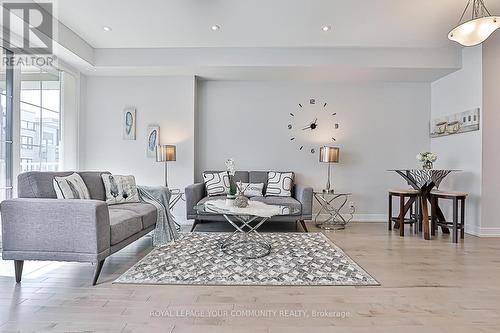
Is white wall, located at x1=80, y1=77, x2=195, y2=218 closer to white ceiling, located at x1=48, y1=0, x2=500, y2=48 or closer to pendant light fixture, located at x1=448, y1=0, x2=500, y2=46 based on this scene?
white ceiling, located at x1=48, y1=0, x2=500, y2=48

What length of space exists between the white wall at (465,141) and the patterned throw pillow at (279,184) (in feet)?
8.35

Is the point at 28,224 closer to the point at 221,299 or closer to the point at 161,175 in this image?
the point at 221,299

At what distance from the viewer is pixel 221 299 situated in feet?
7.19

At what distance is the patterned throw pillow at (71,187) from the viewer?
2875 mm

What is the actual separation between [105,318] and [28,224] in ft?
3.65

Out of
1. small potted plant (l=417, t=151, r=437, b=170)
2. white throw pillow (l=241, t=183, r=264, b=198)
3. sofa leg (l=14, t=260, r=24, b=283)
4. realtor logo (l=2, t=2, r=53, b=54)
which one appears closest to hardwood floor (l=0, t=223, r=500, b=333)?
sofa leg (l=14, t=260, r=24, b=283)

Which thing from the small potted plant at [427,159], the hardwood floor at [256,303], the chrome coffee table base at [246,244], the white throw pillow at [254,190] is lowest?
the hardwood floor at [256,303]

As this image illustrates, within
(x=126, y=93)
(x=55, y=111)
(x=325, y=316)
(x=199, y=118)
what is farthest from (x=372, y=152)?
(x=55, y=111)

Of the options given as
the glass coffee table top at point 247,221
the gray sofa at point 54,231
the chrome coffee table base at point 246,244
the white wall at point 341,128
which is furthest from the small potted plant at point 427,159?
the gray sofa at point 54,231

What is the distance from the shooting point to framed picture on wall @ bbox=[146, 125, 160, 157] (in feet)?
16.6

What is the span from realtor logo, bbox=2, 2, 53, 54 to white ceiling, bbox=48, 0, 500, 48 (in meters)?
0.20

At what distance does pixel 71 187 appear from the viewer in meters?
3.02

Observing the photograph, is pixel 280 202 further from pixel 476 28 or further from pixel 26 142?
pixel 26 142

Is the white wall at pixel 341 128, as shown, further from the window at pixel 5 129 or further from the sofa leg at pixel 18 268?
the sofa leg at pixel 18 268
